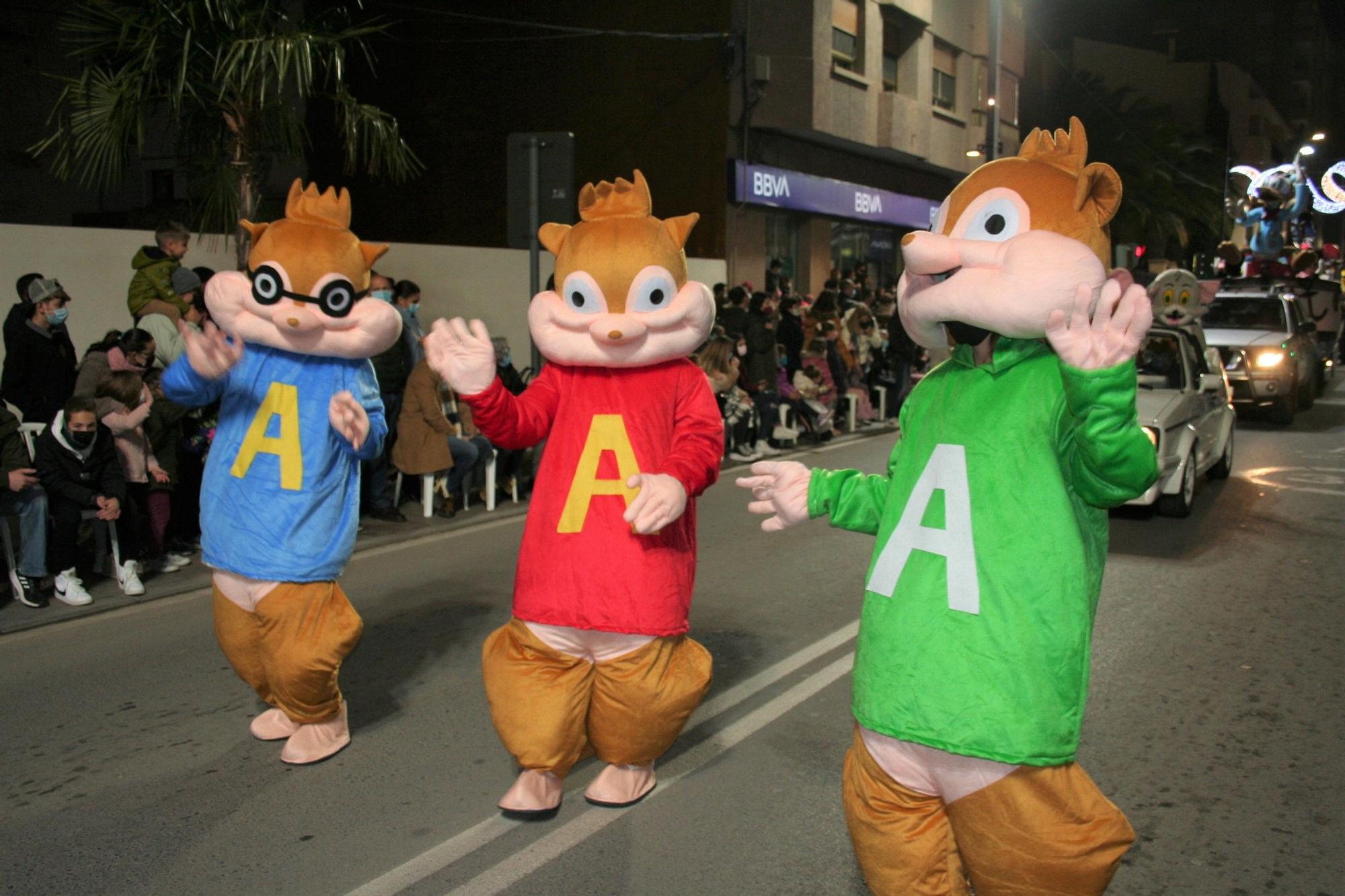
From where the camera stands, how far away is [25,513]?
7.29 m

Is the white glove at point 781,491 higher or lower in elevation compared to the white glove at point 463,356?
lower

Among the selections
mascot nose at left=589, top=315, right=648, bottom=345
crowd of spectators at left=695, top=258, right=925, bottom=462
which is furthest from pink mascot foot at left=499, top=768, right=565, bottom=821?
crowd of spectators at left=695, top=258, right=925, bottom=462

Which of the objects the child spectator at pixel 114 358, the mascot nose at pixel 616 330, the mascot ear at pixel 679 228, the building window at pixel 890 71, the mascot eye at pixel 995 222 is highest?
the building window at pixel 890 71

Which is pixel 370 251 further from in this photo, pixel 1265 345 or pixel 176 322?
pixel 1265 345

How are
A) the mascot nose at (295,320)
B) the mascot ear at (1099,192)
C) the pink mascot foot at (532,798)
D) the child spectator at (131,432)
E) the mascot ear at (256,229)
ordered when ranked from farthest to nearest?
the child spectator at (131,432) < the mascot ear at (256,229) < the mascot nose at (295,320) < the pink mascot foot at (532,798) < the mascot ear at (1099,192)

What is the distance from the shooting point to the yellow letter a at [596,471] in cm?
408

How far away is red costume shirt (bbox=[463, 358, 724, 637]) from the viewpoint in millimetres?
4043

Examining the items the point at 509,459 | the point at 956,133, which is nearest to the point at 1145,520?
the point at 509,459

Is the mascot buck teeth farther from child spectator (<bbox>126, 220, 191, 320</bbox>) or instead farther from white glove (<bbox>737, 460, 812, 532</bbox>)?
child spectator (<bbox>126, 220, 191, 320</bbox>)

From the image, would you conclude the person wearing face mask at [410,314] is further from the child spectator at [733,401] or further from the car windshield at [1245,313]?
the car windshield at [1245,313]

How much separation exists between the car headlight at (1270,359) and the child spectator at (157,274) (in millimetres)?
Answer: 13569

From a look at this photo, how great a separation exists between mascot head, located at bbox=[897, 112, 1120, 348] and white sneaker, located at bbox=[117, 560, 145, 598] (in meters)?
6.04

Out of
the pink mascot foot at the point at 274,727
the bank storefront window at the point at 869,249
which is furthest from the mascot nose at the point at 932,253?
the bank storefront window at the point at 869,249

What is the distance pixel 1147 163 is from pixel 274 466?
124ft
